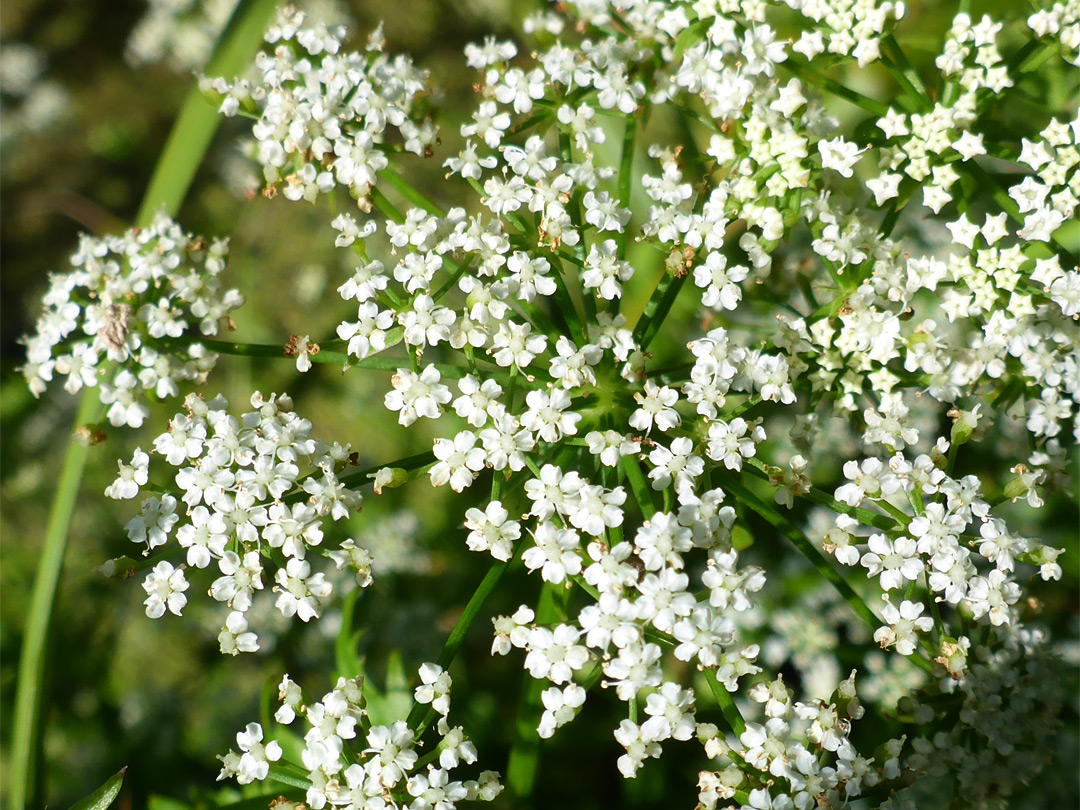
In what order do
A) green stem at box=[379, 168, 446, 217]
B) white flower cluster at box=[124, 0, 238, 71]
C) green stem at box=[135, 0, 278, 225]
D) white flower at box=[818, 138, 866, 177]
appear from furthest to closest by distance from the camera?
white flower cluster at box=[124, 0, 238, 71] < green stem at box=[135, 0, 278, 225] < green stem at box=[379, 168, 446, 217] < white flower at box=[818, 138, 866, 177]

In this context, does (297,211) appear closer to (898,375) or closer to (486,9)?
(486,9)

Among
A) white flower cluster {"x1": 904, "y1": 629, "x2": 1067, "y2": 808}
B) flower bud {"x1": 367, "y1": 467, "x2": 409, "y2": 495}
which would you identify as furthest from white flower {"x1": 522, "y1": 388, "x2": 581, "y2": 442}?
white flower cluster {"x1": 904, "y1": 629, "x2": 1067, "y2": 808}

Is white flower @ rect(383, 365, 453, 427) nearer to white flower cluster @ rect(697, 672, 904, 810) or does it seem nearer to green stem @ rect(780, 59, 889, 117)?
white flower cluster @ rect(697, 672, 904, 810)

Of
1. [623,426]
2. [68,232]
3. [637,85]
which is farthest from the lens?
[68,232]

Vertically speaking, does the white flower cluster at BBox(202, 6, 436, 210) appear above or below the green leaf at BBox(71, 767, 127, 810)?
above

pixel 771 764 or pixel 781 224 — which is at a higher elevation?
pixel 781 224

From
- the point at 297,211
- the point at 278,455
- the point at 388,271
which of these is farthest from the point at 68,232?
the point at 278,455

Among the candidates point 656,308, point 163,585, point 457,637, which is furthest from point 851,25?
point 163,585
